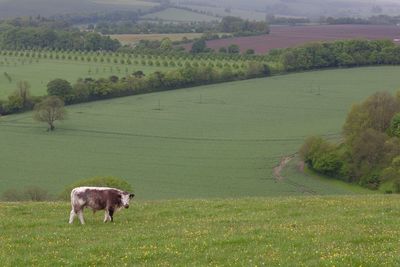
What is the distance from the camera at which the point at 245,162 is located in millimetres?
→ 73812

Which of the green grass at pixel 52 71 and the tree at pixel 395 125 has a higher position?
the green grass at pixel 52 71

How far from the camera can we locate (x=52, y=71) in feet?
501

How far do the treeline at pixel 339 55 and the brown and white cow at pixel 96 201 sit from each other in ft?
434

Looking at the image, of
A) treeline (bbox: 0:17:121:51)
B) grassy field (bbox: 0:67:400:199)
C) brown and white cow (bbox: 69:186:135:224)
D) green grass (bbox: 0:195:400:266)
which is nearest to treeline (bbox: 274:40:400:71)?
grassy field (bbox: 0:67:400:199)

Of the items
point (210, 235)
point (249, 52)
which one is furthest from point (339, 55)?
point (210, 235)

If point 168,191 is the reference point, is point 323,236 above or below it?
above

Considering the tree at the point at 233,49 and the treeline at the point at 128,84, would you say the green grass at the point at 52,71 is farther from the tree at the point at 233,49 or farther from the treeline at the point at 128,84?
the tree at the point at 233,49

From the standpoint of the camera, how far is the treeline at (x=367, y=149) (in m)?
64.8

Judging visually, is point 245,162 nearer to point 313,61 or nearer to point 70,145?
point 70,145

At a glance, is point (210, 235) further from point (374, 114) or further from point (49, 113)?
point (49, 113)

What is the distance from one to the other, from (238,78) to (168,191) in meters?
A: 85.3

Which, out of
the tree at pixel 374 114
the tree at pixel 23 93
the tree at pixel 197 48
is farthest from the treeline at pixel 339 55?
the tree at pixel 374 114

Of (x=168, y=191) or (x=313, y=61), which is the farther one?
(x=313, y=61)

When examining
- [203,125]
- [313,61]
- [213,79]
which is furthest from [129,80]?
[313,61]
